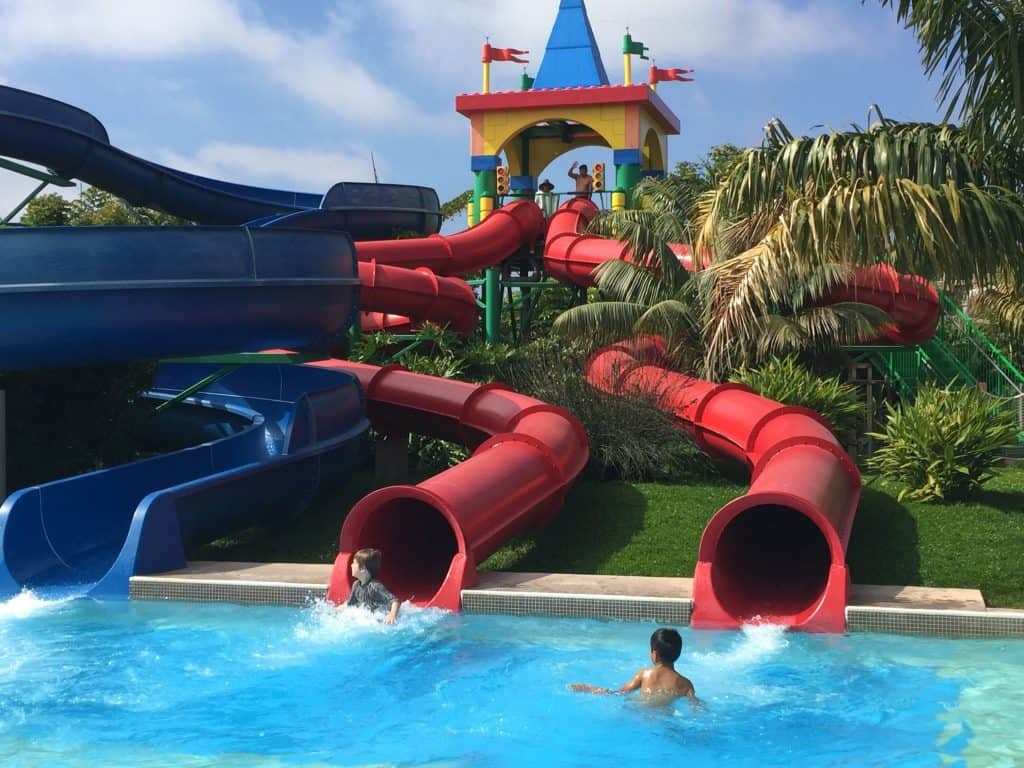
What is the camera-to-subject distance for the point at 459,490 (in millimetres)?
9258

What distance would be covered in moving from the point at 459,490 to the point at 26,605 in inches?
129

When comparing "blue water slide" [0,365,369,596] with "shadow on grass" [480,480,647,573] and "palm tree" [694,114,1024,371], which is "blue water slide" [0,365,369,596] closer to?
"shadow on grass" [480,480,647,573]

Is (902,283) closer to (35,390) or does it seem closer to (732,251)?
(732,251)

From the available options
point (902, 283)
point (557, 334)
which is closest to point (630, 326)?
point (557, 334)

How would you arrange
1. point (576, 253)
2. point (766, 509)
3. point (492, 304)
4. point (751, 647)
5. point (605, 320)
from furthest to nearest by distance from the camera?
1. point (492, 304)
2. point (576, 253)
3. point (605, 320)
4. point (766, 509)
5. point (751, 647)

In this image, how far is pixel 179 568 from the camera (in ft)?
31.4

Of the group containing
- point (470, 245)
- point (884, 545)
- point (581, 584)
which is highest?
point (470, 245)

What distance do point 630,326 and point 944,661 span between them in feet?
24.7

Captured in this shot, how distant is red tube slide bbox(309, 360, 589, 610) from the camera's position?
9016 mm

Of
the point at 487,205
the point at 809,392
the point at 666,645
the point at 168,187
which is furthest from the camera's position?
the point at 487,205

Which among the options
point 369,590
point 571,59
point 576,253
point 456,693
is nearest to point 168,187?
point 576,253

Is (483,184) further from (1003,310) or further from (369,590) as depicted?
(369,590)

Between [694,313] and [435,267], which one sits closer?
[694,313]

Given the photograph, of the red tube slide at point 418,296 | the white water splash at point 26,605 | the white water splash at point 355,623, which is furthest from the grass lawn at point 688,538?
the red tube slide at point 418,296
